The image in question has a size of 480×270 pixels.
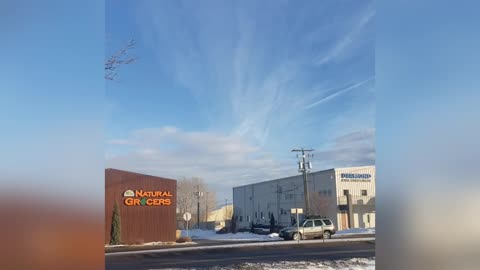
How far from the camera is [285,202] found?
4344 cm

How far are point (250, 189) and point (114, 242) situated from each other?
30455mm

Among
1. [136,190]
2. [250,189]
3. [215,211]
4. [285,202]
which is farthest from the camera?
[215,211]

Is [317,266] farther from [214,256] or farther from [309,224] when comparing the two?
[309,224]

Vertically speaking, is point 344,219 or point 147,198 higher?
point 147,198

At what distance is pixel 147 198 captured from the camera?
24.2 metres

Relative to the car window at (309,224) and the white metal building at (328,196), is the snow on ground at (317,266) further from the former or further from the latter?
the white metal building at (328,196)

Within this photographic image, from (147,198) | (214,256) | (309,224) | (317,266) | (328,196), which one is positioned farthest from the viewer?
(328,196)

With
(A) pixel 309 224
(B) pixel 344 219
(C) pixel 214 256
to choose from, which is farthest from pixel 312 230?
(B) pixel 344 219

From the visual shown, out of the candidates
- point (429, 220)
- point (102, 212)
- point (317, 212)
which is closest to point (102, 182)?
point (102, 212)

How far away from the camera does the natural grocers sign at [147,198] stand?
2368 cm

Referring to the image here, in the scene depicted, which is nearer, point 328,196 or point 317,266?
point 317,266

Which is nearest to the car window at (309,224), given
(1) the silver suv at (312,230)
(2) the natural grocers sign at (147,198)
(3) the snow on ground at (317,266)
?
(1) the silver suv at (312,230)

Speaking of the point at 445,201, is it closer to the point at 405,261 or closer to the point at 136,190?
the point at 405,261

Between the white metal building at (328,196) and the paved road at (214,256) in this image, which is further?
the white metal building at (328,196)
